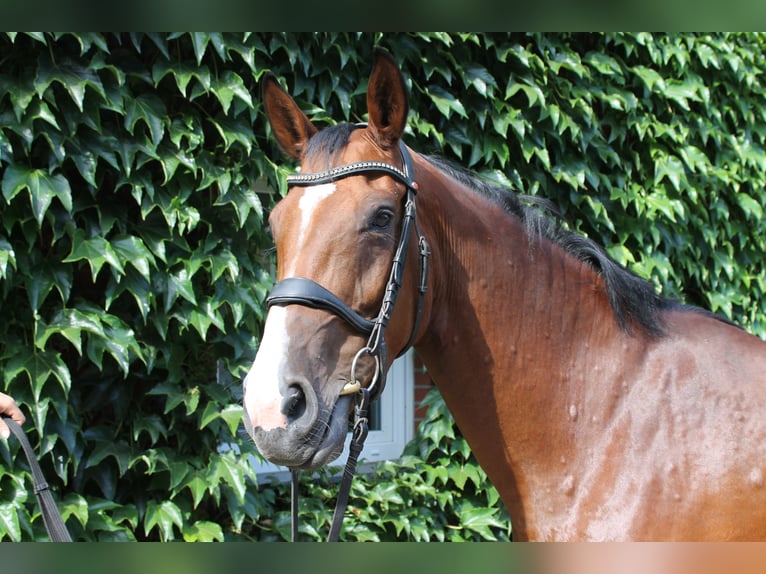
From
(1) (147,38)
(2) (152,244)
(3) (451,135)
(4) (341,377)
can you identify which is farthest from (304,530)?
(1) (147,38)

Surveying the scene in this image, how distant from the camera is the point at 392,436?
13.1 ft

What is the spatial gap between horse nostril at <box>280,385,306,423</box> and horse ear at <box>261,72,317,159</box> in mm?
803

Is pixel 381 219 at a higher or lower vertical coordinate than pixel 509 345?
higher

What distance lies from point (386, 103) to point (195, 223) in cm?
125

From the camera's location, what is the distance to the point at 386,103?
68.7 inches

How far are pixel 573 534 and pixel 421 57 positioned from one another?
7.91 ft

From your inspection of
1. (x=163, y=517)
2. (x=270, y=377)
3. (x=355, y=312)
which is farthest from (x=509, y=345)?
(x=163, y=517)

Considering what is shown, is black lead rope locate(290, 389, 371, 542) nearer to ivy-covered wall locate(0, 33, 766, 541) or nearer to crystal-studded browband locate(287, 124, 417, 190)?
crystal-studded browband locate(287, 124, 417, 190)

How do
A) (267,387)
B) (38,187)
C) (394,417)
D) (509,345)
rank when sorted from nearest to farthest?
1. (267,387)
2. (509,345)
3. (38,187)
4. (394,417)

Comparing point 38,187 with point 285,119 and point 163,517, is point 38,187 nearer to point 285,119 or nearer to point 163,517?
point 285,119

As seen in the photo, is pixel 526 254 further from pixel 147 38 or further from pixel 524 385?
pixel 147 38

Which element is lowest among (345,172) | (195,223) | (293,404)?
(293,404)
